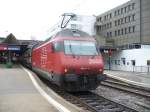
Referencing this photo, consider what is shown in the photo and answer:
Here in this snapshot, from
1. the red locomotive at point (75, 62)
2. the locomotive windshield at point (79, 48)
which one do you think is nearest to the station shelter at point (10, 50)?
the red locomotive at point (75, 62)

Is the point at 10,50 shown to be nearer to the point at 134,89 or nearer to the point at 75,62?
the point at 134,89

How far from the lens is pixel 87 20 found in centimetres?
10169

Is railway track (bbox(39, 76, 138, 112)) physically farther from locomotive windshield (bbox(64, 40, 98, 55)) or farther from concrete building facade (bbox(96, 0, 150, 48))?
concrete building facade (bbox(96, 0, 150, 48))

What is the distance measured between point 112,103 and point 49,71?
5.52 meters

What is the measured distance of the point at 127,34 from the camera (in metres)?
85.0

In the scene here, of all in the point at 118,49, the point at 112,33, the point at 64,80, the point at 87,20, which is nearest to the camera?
the point at 64,80

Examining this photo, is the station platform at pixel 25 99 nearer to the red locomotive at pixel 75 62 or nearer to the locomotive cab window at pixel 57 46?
the red locomotive at pixel 75 62

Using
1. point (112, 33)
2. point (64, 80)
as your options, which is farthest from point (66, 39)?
point (112, 33)

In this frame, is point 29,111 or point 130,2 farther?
point 130,2

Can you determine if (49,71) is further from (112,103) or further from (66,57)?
(112,103)

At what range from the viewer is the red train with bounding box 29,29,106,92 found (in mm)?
16969

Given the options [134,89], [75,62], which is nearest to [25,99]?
[75,62]

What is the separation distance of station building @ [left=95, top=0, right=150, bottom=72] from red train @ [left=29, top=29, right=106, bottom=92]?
36689mm

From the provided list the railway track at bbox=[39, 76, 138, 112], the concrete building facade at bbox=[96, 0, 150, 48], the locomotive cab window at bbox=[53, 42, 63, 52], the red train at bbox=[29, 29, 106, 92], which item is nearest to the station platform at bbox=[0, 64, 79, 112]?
the railway track at bbox=[39, 76, 138, 112]
